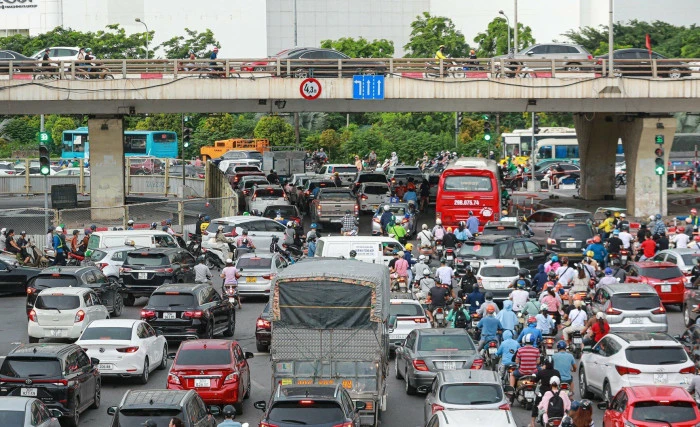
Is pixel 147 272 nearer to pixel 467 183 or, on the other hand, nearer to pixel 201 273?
pixel 201 273

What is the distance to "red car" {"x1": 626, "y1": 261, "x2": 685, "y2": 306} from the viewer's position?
3331 cm

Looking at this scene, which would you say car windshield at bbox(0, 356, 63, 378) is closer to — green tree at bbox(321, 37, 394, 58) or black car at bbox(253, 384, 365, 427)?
black car at bbox(253, 384, 365, 427)

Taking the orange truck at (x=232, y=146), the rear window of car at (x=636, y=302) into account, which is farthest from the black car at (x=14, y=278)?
the orange truck at (x=232, y=146)

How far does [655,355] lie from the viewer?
2259 centimetres

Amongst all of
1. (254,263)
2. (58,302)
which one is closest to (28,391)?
(58,302)

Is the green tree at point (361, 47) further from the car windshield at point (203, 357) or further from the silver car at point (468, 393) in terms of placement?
the silver car at point (468, 393)

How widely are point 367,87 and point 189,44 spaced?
211 feet

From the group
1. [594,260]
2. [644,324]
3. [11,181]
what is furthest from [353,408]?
[11,181]

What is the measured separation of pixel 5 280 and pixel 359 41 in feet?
241

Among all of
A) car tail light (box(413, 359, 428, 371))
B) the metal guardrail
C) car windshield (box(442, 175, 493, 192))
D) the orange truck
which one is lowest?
car tail light (box(413, 359, 428, 371))

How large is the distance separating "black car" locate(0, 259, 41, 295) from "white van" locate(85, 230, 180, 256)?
1850 mm

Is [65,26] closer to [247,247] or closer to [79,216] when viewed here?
[79,216]

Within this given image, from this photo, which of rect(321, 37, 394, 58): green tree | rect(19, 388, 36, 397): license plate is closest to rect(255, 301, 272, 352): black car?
rect(19, 388, 36, 397): license plate

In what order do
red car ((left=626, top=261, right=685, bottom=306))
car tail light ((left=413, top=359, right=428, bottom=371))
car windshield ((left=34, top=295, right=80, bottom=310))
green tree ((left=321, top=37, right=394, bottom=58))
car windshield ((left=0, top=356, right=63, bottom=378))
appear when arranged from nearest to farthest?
car windshield ((left=0, top=356, right=63, bottom=378)) → car tail light ((left=413, top=359, right=428, bottom=371)) → car windshield ((left=34, top=295, right=80, bottom=310)) → red car ((left=626, top=261, right=685, bottom=306)) → green tree ((left=321, top=37, right=394, bottom=58))
